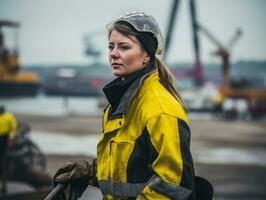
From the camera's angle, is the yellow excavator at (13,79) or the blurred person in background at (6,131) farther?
the yellow excavator at (13,79)

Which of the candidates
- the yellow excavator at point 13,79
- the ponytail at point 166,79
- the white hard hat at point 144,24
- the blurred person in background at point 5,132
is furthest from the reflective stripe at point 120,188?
the yellow excavator at point 13,79

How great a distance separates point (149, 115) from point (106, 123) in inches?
12.1

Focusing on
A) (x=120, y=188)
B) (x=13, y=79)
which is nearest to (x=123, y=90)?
(x=120, y=188)

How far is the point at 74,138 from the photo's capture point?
17047 mm

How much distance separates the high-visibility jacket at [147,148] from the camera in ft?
5.85

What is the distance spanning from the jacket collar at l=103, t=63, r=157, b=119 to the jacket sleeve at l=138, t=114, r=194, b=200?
0.60 ft

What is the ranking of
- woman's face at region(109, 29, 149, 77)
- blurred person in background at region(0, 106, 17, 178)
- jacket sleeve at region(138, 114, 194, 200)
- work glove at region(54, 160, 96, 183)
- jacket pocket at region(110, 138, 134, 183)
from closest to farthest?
jacket sleeve at region(138, 114, 194, 200) → jacket pocket at region(110, 138, 134, 183) → woman's face at region(109, 29, 149, 77) → work glove at region(54, 160, 96, 183) → blurred person in background at region(0, 106, 17, 178)

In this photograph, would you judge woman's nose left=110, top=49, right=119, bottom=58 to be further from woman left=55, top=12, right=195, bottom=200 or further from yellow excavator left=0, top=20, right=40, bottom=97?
yellow excavator left=0, top=20, right=40, bottom=97

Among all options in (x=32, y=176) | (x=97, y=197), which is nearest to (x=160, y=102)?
(x=97, y=197)

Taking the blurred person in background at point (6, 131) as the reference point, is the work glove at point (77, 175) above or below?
above

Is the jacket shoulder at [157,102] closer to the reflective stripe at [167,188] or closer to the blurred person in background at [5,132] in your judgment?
the reflective stripe at [167,188]

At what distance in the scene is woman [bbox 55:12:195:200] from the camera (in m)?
1.79

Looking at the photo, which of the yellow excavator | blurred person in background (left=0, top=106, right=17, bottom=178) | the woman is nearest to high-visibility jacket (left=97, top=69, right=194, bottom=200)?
the woman

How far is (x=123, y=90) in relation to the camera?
6.63 ft
